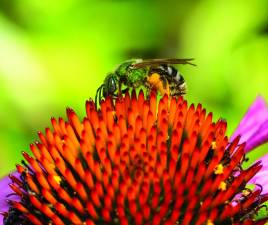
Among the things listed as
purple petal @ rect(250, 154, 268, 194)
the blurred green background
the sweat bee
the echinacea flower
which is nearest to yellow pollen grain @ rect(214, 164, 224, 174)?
the echinacea flower

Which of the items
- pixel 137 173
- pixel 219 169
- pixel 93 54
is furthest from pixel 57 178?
pixel 93 54

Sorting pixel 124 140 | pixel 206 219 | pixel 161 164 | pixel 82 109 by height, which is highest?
pixel 82 109

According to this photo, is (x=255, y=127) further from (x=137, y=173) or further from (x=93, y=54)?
(x=93, y=54)

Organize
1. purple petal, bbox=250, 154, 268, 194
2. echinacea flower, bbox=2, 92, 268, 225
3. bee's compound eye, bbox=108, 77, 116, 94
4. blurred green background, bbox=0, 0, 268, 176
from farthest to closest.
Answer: blurred green background, bbox=0, 0, 268, 176 < bee's compound eye, bbox=108, 77, 116, 94 < purple petal, bbox=250, 154, 268, 194 < echinacea flower, bbox=2, 92, 268, 225

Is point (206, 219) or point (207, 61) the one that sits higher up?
point (207, 61)

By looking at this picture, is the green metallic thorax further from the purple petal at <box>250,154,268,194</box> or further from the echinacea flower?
the purple petal at <box>250,154,268,194</box>

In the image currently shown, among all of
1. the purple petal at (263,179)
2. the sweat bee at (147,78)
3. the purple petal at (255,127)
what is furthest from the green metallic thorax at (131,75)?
the purple petal at (263,179)

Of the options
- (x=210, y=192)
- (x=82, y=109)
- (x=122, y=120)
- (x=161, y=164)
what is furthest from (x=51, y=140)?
(x=82, y=109)

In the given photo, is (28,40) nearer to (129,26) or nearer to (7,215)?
(129,26)
